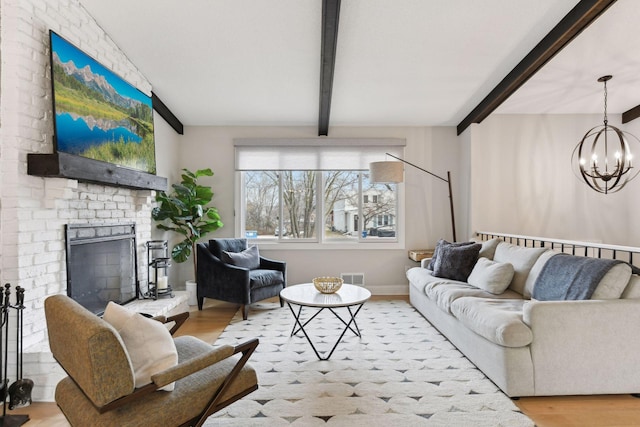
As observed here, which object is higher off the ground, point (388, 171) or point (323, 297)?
point (388, 171)

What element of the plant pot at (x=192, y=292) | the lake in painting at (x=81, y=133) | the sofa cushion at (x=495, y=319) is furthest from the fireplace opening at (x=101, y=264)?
the sofa cushion at (x=495, y=319)

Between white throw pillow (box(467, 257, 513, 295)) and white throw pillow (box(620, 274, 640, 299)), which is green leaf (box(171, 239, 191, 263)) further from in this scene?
white throw pillow (box(620, 274, 640, 299))

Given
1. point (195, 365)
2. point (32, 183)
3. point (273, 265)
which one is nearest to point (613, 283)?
point (195, 365)

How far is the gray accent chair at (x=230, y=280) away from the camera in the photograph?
398 cm

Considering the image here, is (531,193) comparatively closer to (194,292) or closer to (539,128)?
(539,128)

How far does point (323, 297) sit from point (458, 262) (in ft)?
5.19

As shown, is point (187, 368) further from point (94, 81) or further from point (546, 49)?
point (546, 49)

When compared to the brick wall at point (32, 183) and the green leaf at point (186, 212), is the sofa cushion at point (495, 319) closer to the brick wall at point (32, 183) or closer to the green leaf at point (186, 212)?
the brick wall at point (32, 183)

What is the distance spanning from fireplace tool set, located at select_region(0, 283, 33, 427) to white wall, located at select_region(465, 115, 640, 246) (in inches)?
183

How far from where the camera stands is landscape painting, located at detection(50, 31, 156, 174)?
8.52 feet

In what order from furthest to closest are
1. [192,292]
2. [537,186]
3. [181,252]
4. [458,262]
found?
[537,186] → [192,292] → [181,252] → [458,262]

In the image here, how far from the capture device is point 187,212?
4484 mm

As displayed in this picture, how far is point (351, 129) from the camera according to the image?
17.1 ft

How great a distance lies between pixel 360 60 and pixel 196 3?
1.56m
